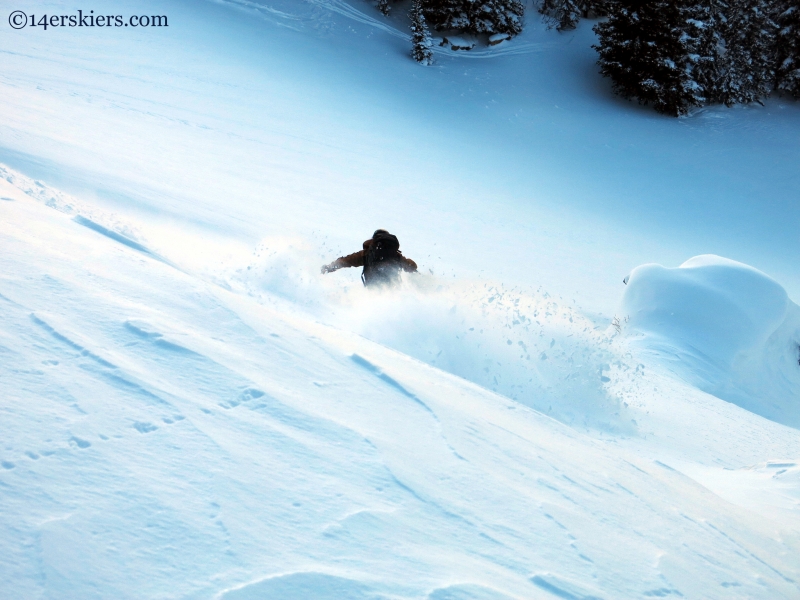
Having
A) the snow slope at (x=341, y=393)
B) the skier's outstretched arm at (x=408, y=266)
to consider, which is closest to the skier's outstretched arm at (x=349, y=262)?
the snow slope at (x=341, y=393)

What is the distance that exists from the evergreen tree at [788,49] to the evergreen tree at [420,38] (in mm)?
15363

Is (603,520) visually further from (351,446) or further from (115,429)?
(115,429)

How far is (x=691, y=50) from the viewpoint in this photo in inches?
956

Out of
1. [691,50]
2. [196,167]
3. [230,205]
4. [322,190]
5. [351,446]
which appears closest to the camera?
[351,446]

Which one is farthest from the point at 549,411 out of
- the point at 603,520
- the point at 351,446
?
the point at 351,446

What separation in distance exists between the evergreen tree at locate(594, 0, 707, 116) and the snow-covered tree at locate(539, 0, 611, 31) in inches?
156

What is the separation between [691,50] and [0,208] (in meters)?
26.7

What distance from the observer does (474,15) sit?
26.7 m

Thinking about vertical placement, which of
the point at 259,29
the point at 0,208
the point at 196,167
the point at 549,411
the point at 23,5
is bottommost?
the point at 549,411

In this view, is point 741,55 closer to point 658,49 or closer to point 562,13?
point 658,49

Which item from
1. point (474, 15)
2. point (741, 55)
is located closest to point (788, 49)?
point (741, 55)

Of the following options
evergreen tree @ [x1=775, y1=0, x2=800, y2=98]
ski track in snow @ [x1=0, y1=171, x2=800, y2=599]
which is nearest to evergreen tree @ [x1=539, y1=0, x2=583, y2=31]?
evergreen tree @ [x1=775, y1=0, x2=800, y2=98]

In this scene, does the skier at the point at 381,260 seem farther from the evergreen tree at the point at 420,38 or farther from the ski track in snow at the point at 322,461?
the evergreen tree at the point at 420,38

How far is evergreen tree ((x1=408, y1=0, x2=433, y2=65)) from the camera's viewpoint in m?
25.2
